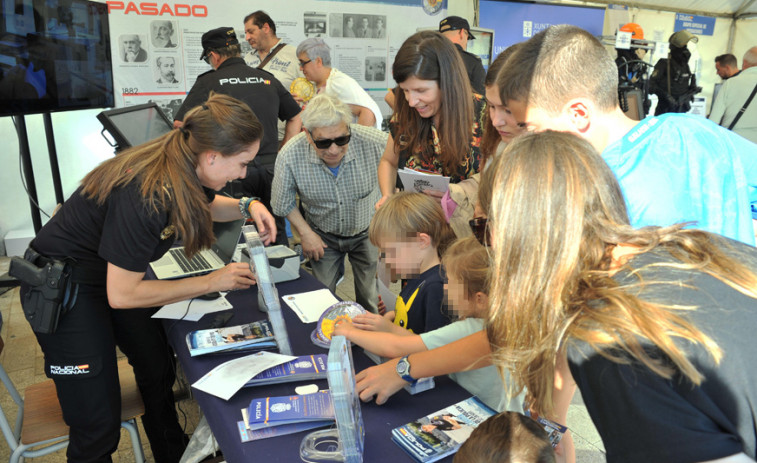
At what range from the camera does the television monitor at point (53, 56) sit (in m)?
3.03

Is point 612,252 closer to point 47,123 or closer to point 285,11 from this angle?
point 47,123

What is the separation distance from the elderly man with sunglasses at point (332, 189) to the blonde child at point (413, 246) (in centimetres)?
65

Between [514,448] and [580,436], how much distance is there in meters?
1.66

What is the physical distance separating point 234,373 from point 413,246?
0.71 metres

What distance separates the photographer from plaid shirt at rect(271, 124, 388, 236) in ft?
8.18

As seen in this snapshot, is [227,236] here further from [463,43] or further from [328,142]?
[463,43]

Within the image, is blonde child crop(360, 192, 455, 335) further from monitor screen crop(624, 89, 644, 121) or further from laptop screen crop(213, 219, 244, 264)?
monitor screen crop(624, 89, 644, 121)

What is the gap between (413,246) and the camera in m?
1.78

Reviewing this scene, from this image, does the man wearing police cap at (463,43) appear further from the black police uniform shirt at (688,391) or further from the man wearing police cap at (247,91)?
the black police uniform shirt at (688,391)

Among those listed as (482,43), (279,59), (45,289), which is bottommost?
(45,289)

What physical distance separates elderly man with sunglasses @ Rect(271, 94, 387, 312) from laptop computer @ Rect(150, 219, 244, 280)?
1.34 feet

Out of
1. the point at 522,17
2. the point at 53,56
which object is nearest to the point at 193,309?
the point at 53,56

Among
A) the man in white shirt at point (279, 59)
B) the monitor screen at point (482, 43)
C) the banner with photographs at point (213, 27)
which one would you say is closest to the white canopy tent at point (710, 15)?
the monitor screen at point (482, 43)

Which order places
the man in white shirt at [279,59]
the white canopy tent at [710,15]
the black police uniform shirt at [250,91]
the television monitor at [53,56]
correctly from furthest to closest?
the white canopy tent at [710,15] → the man in white shirt at [279,59] → the black police uniform shirt at [250,91] → the television monitor at [53,56]
